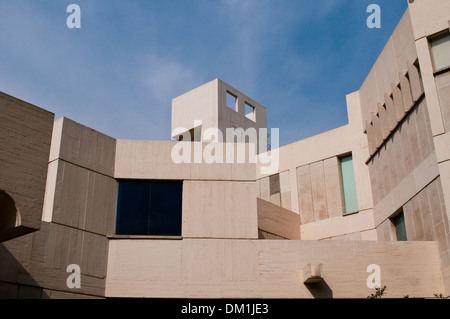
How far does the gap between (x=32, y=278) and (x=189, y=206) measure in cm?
647

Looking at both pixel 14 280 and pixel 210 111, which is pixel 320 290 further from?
pixel 210 111

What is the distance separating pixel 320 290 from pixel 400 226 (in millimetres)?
5792

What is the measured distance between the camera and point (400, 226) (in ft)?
80.8

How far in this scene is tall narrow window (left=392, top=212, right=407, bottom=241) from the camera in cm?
2422

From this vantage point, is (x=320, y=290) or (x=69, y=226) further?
(x=320, y=290)

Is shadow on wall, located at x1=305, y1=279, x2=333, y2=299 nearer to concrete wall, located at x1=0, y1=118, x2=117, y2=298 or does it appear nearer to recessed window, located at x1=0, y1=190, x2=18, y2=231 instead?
concrete wall, located at x1=0, y1=118, x2=117, y2=298

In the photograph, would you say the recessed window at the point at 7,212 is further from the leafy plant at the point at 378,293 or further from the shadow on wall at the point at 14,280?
the leafy plant at the point at 378,293

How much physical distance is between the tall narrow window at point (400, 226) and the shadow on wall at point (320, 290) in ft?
16.3

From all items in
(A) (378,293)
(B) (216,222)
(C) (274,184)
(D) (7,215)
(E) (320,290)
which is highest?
(C) (274,184)

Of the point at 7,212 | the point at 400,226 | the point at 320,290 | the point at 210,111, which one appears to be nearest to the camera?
the point at 7,212

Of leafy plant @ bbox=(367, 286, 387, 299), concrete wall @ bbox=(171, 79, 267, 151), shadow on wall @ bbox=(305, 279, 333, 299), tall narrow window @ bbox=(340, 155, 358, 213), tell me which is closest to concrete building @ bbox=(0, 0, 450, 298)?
shadow on wall @ bbox=(305, 279, 333, 299)

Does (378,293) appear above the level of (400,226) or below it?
below

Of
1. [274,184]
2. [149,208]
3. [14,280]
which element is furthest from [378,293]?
[274,184]

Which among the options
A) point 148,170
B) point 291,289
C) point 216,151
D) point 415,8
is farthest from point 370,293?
point 415,8
